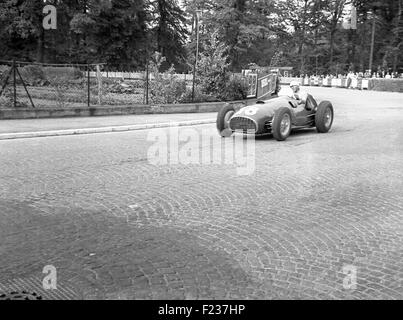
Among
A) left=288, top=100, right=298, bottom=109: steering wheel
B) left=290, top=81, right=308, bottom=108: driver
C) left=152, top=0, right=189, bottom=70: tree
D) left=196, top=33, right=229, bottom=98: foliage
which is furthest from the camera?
left=152, top=0, right=189, bottom=70: tree

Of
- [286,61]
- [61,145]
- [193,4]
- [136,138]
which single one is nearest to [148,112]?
[136,138]

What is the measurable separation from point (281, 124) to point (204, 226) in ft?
22.7

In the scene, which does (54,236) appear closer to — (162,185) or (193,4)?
(162,185)

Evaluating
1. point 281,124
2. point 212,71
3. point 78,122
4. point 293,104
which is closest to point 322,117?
point 293,104

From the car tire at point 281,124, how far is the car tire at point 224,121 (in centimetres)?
149

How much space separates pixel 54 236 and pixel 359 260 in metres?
3.08

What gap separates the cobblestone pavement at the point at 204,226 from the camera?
13.4 ft

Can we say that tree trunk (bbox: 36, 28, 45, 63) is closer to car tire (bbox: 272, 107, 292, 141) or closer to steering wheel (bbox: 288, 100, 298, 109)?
steering wheel (bbox: 288, 100, 298, 109)

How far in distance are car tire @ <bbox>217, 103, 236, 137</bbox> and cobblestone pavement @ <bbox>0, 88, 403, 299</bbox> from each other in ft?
9.97

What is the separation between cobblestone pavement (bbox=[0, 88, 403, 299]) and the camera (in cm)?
410

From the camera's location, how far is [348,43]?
259 feet
